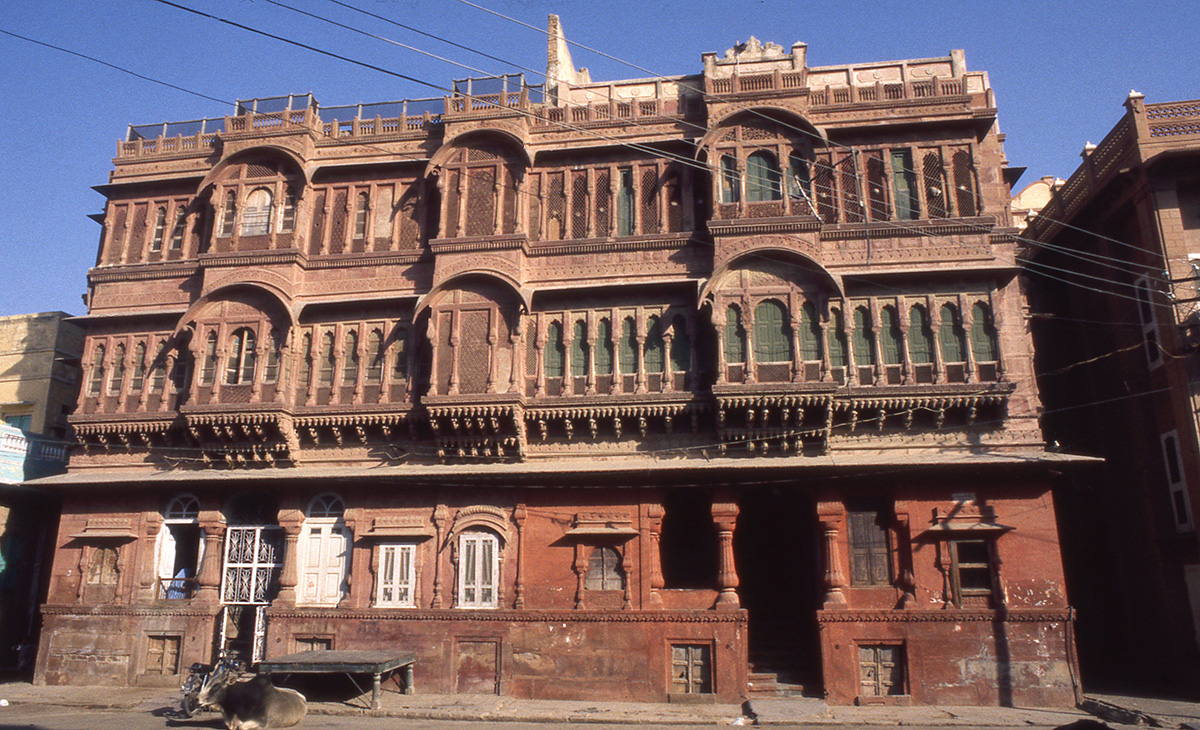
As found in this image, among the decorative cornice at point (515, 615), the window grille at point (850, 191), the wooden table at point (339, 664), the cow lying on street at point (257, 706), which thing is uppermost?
the window grille at point (850, 191)

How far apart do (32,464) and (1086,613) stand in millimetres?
30281

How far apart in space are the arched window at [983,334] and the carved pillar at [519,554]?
38.2 feet

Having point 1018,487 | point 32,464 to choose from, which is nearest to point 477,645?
point 1018,487

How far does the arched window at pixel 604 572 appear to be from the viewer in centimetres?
1980

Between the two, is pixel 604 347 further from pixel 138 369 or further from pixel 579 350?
pixel 138 369

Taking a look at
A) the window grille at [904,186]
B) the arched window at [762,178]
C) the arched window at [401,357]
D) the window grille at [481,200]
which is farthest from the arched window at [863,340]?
the arched window at [401,357]

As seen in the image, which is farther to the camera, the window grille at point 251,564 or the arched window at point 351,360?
the arched window at point 351,360

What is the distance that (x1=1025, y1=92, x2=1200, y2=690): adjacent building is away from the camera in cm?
1988

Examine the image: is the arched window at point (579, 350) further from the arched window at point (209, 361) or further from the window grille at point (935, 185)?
the arched window at point (209, 361)

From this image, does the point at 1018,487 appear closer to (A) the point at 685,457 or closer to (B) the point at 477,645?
(A) the point at 685,457

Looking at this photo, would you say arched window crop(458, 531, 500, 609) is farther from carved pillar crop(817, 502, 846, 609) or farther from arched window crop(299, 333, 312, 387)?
carved pillar crop(817, 502, 846, 609)

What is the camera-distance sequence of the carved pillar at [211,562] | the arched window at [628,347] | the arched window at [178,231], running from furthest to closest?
1. the arched window at [178,231]
2. the arched window at [628,347]
3. the carved pillar at [211,562]

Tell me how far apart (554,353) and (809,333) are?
21.4 ft

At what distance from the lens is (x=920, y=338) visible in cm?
2103
